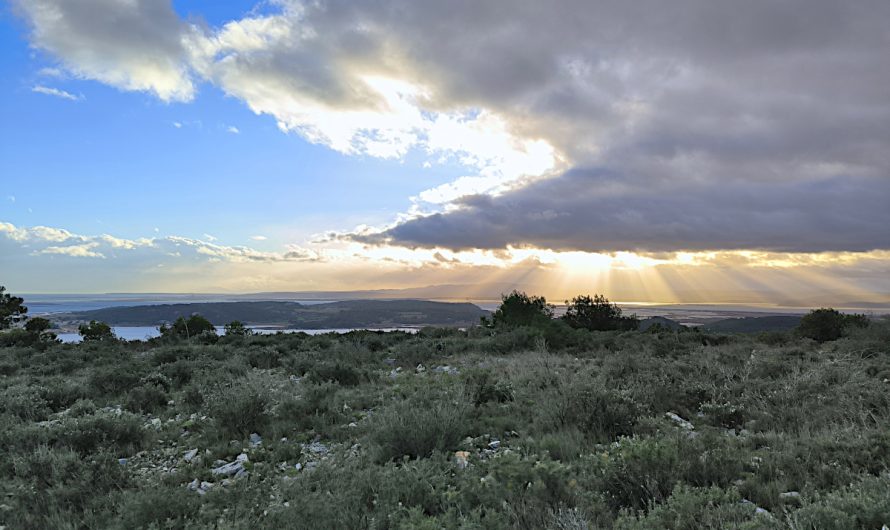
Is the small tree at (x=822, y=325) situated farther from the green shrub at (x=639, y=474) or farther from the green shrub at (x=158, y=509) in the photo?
the green shrub at (x=158, y=509)

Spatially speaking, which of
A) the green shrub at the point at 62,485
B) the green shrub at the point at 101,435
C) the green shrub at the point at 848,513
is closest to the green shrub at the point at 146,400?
the green shrub at the point at 101,435

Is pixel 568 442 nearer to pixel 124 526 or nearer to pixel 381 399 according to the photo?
pixel 381 399

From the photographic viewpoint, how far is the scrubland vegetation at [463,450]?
4398 mm

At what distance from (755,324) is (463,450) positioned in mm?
34610

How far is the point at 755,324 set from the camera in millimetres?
33281

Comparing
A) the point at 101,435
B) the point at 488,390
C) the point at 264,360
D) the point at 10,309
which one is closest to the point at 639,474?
the point at 488,390

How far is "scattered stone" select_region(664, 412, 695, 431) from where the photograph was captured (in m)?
7.34

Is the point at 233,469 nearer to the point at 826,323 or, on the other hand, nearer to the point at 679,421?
the point at 679,421

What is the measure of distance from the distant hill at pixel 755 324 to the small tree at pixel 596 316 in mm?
9037

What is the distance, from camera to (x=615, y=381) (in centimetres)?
1042

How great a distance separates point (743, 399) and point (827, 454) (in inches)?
139

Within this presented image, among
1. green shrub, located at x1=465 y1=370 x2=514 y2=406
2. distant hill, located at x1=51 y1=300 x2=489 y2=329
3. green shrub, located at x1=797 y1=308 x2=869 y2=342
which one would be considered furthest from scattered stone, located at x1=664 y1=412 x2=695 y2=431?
distant hill, located at x1=51 y1=300 x2=489 y2=329

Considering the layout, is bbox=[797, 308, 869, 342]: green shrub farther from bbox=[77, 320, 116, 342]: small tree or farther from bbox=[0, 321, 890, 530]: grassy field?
bbox=[77, 320, 116, 342]: small tree

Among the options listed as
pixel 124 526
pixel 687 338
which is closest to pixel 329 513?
pixel 124 526
